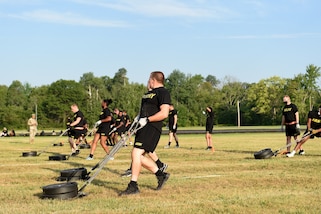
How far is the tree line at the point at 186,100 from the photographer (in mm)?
97750

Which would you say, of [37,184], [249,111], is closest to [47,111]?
[249,111]

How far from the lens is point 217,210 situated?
6.66 m

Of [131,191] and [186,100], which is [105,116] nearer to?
[131,191]

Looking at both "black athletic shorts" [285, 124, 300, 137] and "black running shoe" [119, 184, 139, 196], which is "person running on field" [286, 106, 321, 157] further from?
"black running shoe" [119, 184, 139, 196]

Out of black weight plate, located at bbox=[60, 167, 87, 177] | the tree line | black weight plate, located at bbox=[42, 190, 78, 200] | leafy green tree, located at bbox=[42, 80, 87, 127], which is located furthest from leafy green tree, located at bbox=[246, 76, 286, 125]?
black weight plate, located at bbox=[42, 190, 78, 200]

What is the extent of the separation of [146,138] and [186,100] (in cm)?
10716

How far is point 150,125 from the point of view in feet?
27.8

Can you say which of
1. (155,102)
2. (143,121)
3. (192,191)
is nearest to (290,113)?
(192,191)

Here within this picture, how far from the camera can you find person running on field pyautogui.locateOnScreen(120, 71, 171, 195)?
8289 millimetres

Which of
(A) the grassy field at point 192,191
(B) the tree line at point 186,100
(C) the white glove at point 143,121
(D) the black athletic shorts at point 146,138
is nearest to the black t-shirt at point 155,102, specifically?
(D) the black athletic shorts at point 146,138

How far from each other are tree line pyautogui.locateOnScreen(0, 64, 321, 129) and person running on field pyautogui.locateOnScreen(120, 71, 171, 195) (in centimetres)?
8129

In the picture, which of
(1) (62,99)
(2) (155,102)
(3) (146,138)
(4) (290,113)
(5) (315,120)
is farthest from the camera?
(1) (62,99)

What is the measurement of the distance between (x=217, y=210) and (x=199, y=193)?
1553 mm

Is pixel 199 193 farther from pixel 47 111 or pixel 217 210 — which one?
pixel 47 111
